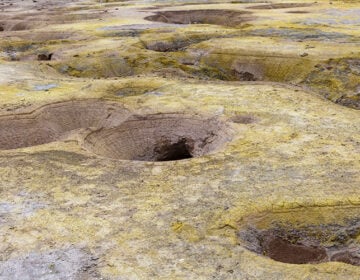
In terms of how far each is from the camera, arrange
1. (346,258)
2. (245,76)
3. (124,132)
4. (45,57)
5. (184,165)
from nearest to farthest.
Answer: (346,258) < (184,165) < (124,132) < (245,76) < (45,57)

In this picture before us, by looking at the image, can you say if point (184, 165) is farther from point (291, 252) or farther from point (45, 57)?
point (45, 57)

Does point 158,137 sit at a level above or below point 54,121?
below

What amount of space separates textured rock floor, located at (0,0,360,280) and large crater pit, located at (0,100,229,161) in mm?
34

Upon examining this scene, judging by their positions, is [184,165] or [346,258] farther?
[184,165]

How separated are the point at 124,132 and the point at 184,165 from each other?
3.37 metres

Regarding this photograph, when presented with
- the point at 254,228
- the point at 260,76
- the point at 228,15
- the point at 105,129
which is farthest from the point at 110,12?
the point at 254,228

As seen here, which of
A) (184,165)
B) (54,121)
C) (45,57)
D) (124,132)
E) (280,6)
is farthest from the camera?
(280,6)

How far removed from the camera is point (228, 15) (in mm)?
29891

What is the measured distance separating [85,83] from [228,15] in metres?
16.5

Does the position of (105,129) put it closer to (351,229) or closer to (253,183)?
(253,183)

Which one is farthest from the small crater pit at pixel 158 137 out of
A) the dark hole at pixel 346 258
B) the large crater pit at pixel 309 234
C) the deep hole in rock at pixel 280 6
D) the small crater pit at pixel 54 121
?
the deep hole in rock at pixel 280 6

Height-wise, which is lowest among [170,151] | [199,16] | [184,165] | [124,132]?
[170,151]

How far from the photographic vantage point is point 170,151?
11961mm

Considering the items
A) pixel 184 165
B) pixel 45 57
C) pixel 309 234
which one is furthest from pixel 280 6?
pixel 309 234
